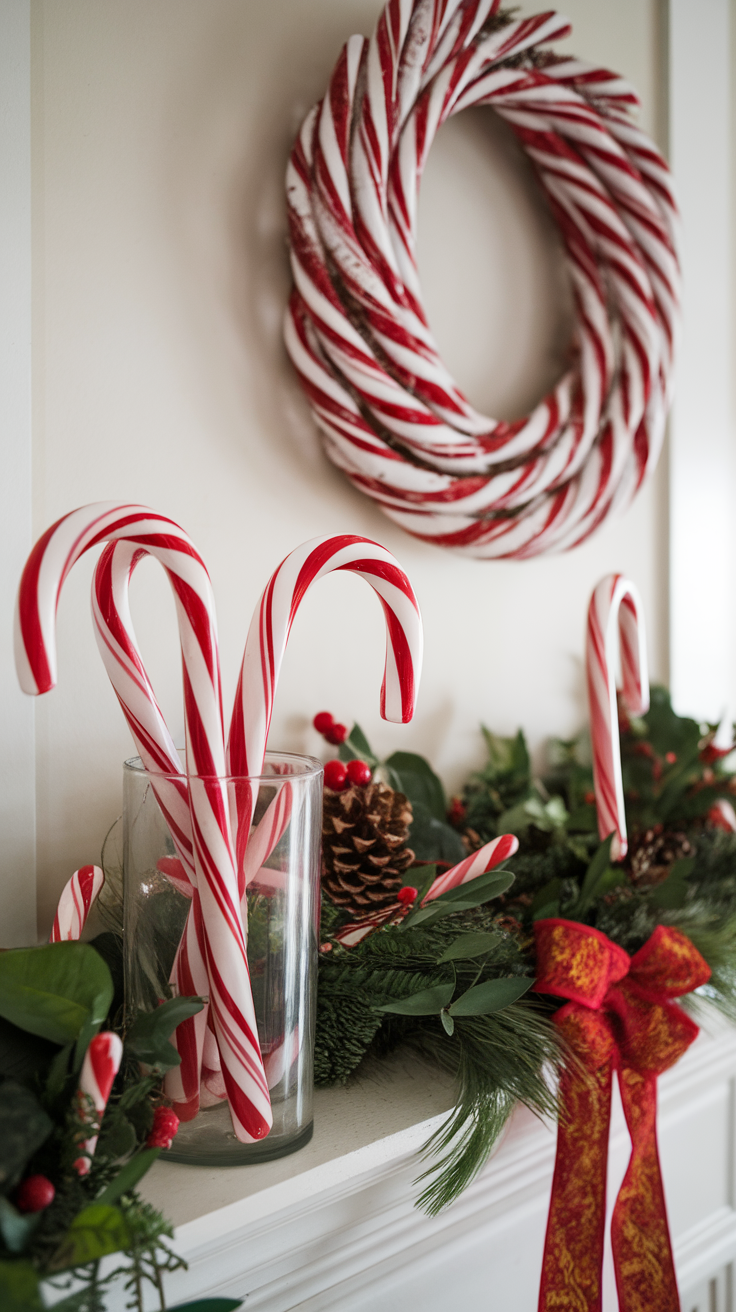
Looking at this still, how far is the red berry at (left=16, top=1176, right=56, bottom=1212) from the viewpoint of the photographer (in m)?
0.36

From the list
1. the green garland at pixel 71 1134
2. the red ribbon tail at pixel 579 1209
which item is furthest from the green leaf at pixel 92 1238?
the red ribbon tail at pixel 579 1209

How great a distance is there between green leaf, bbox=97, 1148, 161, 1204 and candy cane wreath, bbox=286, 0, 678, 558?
53 centimetres

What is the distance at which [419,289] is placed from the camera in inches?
30.4

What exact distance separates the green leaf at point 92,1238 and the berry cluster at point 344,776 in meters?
0.35

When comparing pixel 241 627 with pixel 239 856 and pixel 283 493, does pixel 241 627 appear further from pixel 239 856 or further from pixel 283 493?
pixel 239 856

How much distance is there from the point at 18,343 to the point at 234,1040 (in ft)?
1.49

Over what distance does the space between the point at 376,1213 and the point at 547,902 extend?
24 centimetres

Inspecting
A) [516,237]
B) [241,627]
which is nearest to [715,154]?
[516,237]

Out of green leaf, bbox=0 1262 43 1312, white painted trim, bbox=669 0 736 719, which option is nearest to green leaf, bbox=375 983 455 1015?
green leaf, bbox=0 1262 43 1312

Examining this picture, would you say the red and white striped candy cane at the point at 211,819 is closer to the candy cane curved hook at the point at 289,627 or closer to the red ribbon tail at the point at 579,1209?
the candy cane curved hook at the point at 289,627

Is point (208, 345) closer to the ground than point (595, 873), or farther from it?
farther from it

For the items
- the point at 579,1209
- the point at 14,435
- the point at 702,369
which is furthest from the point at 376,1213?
the point at 702,369

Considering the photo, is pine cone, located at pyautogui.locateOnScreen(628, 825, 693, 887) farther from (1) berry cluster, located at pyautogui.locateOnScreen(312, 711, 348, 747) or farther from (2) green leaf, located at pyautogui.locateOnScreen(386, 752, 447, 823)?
(1) berry cluster, located at pyautogui.locateOnScreen(312, 711, 348, 747)

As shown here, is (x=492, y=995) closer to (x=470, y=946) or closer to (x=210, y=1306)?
(x=470, y=946)
